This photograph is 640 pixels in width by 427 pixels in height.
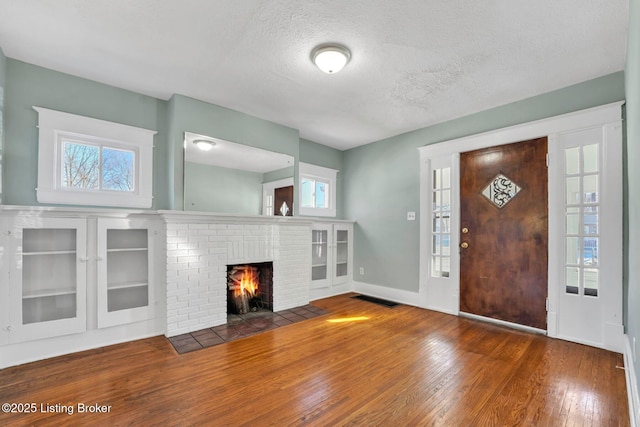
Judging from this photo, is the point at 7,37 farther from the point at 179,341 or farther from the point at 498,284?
the point at 498,284

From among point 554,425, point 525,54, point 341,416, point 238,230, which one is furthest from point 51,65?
point 554,425

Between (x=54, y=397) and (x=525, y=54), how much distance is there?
173 inches

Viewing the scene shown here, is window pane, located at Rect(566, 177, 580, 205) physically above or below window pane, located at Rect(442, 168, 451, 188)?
below

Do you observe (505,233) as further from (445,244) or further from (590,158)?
(590,158)

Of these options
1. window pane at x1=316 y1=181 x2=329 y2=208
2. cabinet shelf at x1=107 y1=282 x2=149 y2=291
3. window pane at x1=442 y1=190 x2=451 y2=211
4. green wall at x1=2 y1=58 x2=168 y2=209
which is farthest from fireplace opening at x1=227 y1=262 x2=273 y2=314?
window pane at x1=442 y1=190 x2=451 y2=211

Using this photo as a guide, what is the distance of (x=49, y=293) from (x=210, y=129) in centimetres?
223

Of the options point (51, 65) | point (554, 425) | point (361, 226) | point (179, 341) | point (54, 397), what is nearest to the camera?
point (554, 425)

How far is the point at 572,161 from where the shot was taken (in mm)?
2971

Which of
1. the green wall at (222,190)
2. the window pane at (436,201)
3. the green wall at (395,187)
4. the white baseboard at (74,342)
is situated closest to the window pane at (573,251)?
the green wall at (395,187)

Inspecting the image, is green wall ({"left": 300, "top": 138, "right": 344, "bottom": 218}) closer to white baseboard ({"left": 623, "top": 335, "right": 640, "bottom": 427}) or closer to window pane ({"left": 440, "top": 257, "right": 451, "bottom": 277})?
window pane ({"left": 440, "top": 257, "right": 451, "bottom": 277})

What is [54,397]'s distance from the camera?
1.95 metres

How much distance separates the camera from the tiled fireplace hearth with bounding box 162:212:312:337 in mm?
3045

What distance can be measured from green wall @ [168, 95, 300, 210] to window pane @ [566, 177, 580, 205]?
3.34 meters

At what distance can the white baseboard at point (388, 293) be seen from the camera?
4265 millimetres
